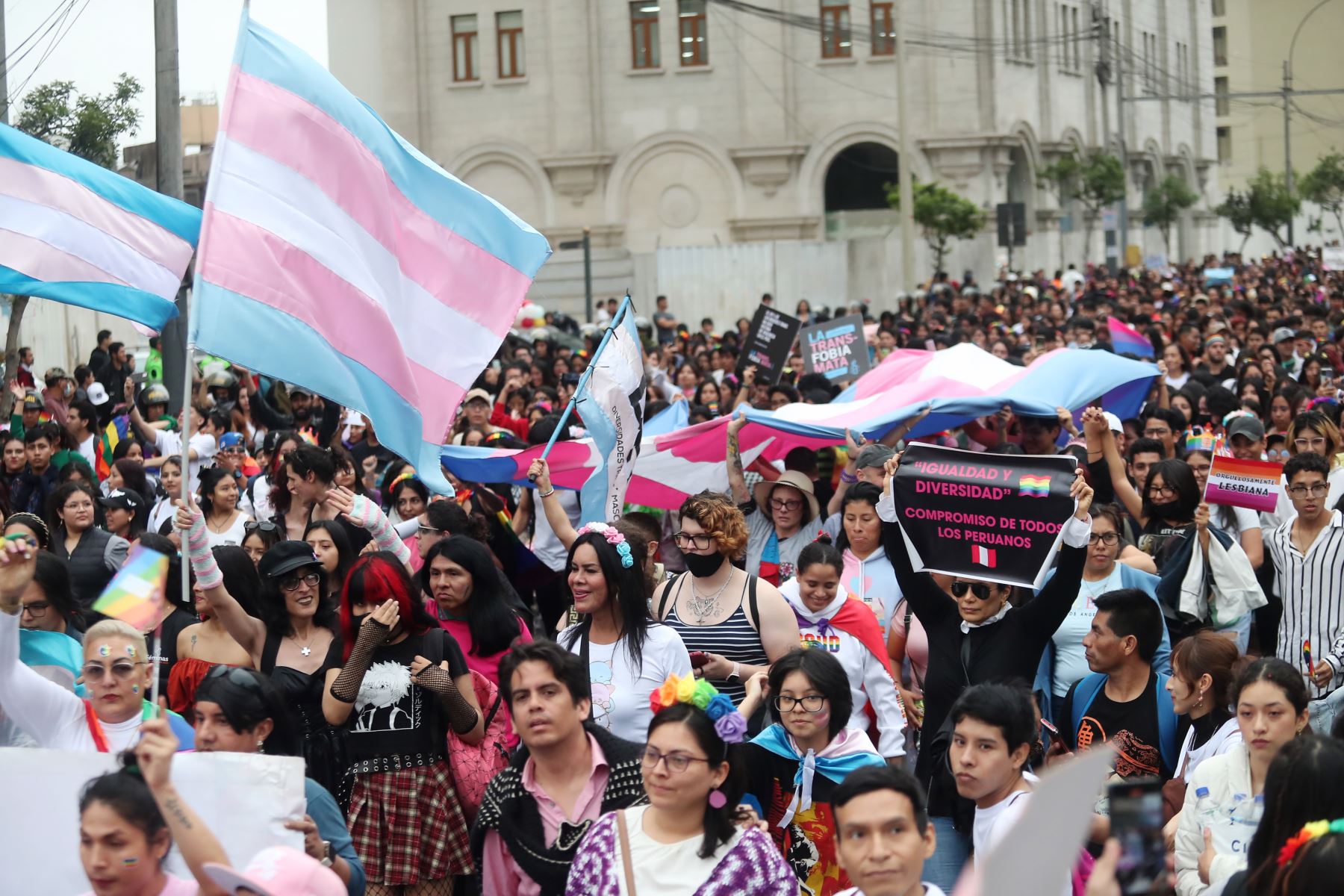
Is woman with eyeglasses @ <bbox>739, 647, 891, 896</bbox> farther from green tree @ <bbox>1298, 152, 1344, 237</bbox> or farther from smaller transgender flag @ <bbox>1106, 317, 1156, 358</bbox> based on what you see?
green tree @ <bbox>1298, 152, 1344, 237</bbox>

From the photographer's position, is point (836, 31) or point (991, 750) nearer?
point (991, 750)

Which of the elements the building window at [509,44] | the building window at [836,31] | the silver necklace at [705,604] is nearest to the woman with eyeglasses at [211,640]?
the silver necklace at [705,604]

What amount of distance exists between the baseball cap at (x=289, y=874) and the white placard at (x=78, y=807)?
9 cm

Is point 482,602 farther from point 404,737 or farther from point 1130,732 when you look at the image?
point 1130,732

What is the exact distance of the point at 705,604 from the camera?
687cm

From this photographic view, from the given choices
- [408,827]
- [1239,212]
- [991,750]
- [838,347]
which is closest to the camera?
[991,750]

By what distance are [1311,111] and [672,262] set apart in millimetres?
58412

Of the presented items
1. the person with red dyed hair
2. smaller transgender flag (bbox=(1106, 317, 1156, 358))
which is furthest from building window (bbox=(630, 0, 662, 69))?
the person with red dyed hair

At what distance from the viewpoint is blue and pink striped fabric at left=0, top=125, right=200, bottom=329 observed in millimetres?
8273

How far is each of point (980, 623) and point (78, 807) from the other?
3.34 meters

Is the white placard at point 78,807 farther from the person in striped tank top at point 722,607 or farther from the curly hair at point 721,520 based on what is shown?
the curly hair at point 721,520

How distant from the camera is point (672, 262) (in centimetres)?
4269

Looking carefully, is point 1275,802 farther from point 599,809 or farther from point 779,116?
point 779,116

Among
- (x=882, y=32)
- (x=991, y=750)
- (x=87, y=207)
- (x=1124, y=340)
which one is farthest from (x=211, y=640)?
(x=882, y=32)
